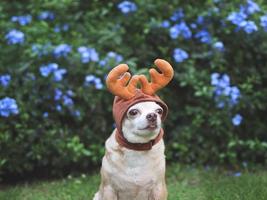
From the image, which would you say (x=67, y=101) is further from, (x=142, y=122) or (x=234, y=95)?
(x=142, y=122)

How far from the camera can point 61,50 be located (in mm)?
4672

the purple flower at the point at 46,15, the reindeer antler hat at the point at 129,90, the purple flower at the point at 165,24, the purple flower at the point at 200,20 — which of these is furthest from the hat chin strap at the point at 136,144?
the purple flower at the point at 46,15

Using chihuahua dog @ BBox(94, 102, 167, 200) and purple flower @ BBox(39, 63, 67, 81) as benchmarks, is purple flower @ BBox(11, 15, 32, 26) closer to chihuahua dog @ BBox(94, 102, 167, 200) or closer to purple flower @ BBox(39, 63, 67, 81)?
purple flower @ BBox(39, 63, 67, 81)

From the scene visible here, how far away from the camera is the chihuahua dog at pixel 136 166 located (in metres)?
2.90

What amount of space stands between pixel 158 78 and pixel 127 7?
2.21 m

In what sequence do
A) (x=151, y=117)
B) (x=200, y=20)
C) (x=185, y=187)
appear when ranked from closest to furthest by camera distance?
1. (x=151, y=117)
2. (x=185, y=187)
3. (x=200, y=20)

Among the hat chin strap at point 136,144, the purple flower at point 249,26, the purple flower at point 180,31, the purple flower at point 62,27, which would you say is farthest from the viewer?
the purple flower at point 62,27

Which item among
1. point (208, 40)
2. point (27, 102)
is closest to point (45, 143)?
point (27, 102)

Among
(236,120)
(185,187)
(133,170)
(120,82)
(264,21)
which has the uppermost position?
(120,82)

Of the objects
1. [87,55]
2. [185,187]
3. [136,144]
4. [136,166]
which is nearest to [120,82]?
[136,144]

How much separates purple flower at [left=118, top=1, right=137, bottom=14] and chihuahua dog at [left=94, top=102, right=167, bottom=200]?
7.48 ft

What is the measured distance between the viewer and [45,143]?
457 centimetres

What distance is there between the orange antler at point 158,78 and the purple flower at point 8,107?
1.66 m

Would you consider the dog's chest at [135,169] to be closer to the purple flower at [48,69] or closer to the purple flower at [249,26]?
the purple flower at [48,69]
